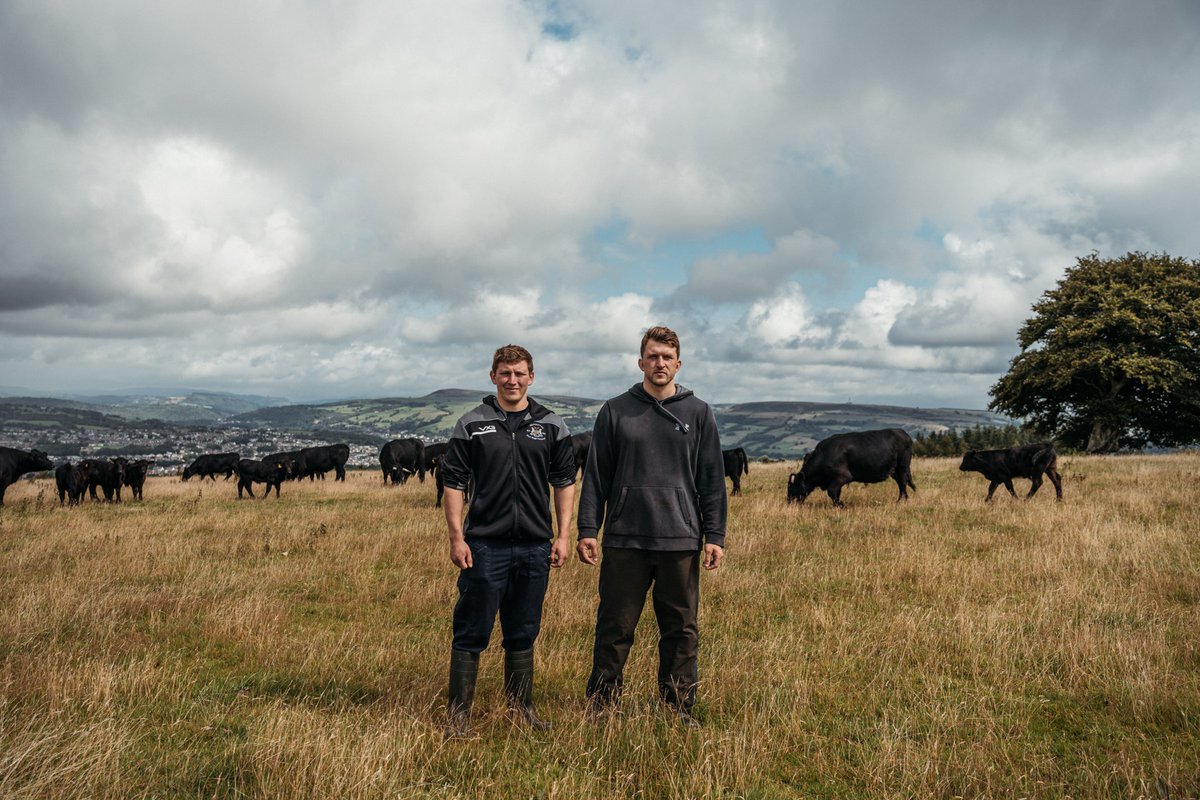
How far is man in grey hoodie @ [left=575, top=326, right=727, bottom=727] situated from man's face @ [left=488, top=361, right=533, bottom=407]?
65 centimetres

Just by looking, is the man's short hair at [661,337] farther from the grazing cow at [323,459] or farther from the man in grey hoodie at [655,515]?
the grazing cow at [323,459]

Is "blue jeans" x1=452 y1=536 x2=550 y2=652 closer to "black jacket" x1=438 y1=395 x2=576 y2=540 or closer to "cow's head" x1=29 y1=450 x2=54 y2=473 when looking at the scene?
"black jacket" x1=438 y1=395 x2=576 y2=540

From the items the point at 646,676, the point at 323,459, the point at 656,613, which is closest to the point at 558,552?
the point at 656,613

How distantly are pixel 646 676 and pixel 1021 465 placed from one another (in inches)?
598

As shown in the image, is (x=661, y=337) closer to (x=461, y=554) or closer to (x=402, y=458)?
(x=461, y=554)

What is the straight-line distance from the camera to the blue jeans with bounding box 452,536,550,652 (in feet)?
14.7

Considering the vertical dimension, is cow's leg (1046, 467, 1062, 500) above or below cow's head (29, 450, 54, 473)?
above

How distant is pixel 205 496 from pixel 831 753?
79.1ft

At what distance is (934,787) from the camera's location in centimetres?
386

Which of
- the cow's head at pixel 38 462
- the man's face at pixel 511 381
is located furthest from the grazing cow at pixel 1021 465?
the cow's head at pixel 38 462

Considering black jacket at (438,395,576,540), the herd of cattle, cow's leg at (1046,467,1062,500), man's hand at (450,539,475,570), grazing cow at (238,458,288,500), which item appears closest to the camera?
man's hand at (450,539,475,570)

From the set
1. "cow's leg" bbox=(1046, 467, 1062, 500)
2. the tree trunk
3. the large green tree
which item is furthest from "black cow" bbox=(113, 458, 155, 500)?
the tree trunk

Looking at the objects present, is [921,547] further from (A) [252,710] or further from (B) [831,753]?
(A) [252,710]

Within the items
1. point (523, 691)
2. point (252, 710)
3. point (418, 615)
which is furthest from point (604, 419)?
point (418, 615)
